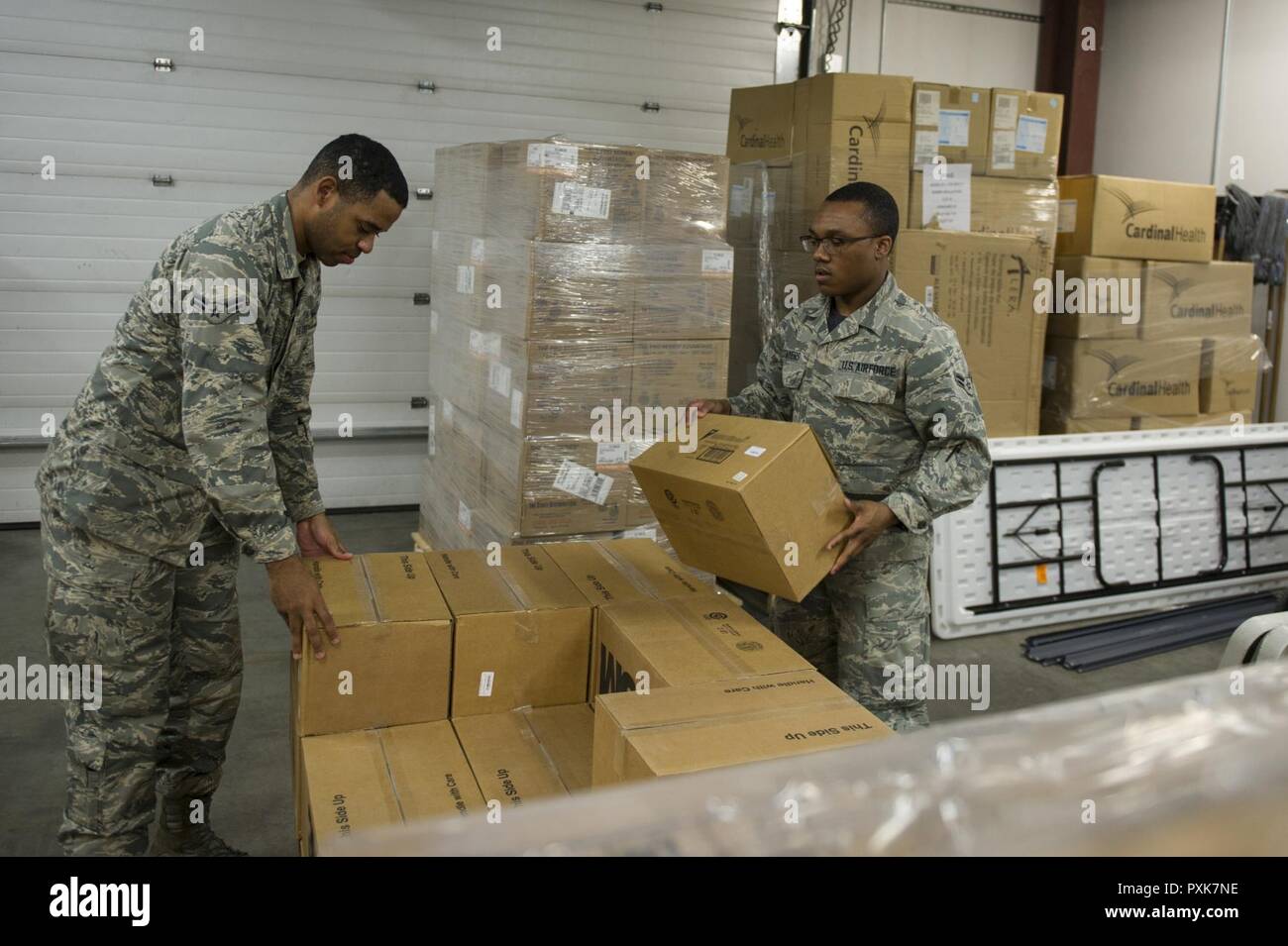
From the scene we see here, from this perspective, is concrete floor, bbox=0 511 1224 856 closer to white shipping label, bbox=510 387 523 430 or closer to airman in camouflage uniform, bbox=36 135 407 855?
airman in camouflage uniform, bbox=36 135 407 855

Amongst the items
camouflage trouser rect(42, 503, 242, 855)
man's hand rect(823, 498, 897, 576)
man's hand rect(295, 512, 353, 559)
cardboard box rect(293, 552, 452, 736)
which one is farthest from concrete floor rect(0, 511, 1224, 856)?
man's hand rect(823, 498, 897, 576)

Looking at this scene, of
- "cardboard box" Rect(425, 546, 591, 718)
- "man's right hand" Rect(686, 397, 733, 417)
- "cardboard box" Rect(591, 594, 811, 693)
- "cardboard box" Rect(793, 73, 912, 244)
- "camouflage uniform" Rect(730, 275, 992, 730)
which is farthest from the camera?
"cardboard box" Rect(793, 73, 912, 244)

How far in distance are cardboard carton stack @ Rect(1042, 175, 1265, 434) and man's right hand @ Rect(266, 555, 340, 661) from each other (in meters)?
4.23

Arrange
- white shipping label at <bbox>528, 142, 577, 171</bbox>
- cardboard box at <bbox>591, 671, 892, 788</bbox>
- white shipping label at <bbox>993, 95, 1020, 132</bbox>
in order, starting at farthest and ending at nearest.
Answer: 1. white shipping label at <bbox>993, 95, 1020, 132</bbox>
2. white shipping label at <bbox>528, 142, 577, 171</bbox>
3. cardboard box at <bbox>591, 671, 892, 788</bbox>

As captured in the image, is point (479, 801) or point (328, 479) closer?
point (479, 801)

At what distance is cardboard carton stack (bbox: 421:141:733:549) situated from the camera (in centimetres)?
394

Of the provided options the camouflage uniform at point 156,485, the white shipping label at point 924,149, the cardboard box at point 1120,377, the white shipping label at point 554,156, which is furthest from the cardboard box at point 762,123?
the camouflage uniform at point 156,485

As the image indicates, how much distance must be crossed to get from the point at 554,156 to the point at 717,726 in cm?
270

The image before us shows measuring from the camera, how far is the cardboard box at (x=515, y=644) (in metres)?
2.19

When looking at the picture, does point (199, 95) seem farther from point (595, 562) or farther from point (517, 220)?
point (595, 562)

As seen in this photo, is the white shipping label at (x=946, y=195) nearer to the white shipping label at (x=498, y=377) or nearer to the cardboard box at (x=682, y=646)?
the white shipping label at (x=498, y=377)

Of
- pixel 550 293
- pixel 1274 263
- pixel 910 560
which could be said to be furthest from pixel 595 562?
pixel 1274 263
